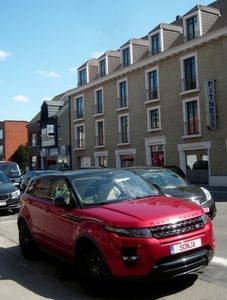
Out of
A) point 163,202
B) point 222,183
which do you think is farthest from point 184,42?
point 163,202

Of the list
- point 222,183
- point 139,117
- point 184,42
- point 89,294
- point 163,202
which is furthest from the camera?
point 139,117

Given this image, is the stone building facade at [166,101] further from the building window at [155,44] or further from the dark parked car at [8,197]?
the dark parked car at [8,197]

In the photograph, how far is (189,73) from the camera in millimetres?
24469

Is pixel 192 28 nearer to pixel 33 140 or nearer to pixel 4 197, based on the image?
pixel 4 197

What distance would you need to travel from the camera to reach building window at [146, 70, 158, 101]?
27033 millimetres

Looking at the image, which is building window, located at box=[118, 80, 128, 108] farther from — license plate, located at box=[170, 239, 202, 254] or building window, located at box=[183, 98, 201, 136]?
license plate, located at box=[170, 239, 202, 254]

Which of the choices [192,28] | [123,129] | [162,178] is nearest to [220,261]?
[162,178]

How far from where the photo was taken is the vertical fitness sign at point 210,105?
22000 millimetres

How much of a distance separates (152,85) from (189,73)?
3783mm

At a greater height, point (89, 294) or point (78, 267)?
point (78, 267)

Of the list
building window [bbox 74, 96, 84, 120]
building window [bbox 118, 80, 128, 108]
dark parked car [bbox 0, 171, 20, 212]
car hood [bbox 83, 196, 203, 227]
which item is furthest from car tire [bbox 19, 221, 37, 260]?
building window [bbox 74, 96, 84, 120]

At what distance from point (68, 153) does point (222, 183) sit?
1979 centimetres

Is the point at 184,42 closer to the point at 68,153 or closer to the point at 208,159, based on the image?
the point at 208,159

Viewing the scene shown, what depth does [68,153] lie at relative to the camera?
37.7 meters
